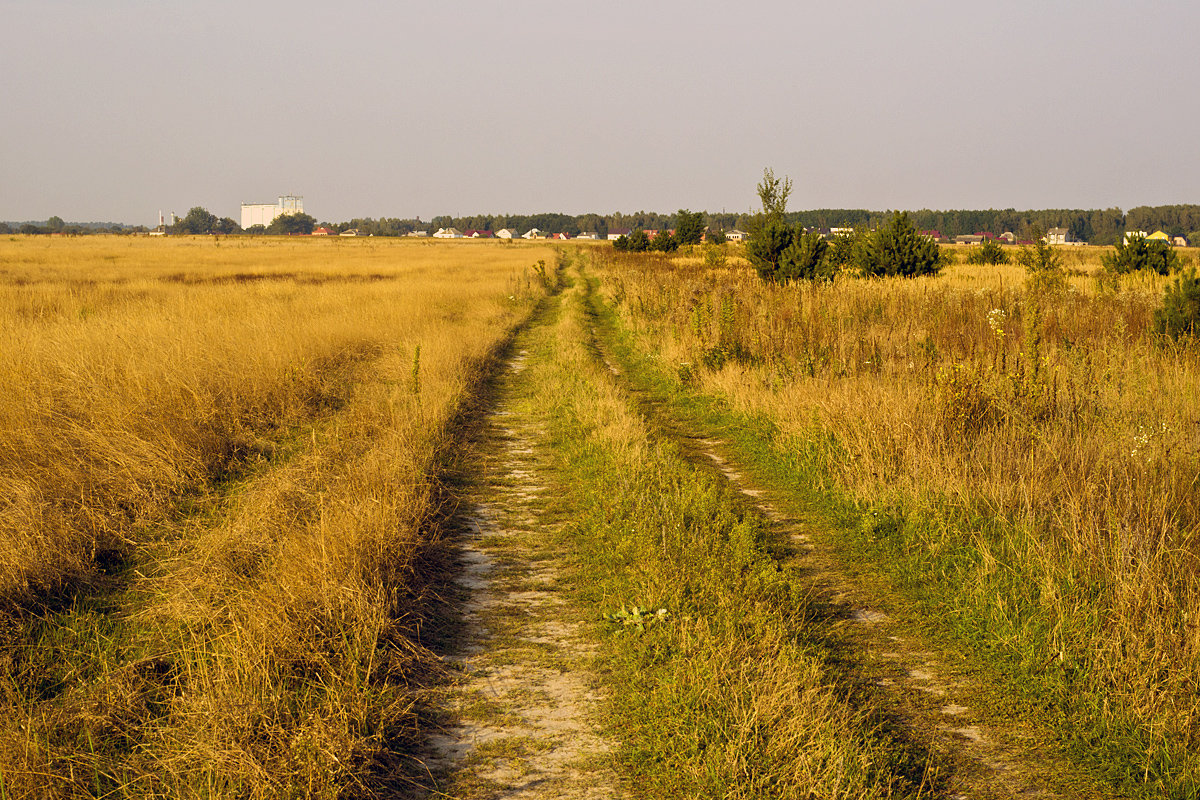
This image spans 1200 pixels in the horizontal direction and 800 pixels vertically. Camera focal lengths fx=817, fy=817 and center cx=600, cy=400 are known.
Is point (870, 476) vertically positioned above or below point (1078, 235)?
below

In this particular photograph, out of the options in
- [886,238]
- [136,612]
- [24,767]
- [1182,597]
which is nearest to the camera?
[24,767]

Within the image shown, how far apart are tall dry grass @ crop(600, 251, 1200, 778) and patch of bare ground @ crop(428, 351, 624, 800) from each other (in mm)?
2023

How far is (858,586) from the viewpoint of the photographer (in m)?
4.75

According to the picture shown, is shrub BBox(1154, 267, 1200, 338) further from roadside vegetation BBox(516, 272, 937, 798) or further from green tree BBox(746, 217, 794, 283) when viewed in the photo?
green tree BBox(746, 217, 794, 283)

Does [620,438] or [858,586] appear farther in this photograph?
[620,438]

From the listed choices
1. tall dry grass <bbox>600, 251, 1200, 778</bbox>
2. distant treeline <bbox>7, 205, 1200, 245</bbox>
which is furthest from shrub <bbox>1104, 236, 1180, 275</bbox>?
distant treeline <bbox>7, 205, 1200, 245</bbox>

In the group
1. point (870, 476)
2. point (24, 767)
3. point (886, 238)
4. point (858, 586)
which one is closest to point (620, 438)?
point (870, 476)

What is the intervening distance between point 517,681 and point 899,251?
1961 cm

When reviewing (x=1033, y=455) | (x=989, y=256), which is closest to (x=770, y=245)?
(x=989, y=256)

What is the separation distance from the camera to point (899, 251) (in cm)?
2083

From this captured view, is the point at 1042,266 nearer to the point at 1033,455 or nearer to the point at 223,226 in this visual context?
the point at 1033,455

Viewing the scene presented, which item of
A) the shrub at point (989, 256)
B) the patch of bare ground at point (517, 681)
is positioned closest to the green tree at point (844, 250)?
the shrub at point (989, 256)

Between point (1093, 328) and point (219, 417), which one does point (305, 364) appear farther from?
point (1093, 328)

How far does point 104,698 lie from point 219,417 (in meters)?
4.98
